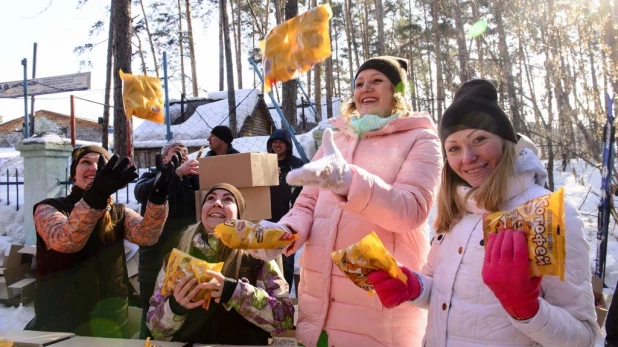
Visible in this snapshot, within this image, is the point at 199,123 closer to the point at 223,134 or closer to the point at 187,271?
the point at 223,134

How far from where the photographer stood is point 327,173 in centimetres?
146

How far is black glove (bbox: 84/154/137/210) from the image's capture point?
86.7 inches

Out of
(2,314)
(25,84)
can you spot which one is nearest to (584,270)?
(2,314)

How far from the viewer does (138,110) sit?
4.29m

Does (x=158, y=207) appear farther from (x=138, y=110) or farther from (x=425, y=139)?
(x=138, y=110)

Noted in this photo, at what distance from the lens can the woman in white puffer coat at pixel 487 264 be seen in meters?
1.15

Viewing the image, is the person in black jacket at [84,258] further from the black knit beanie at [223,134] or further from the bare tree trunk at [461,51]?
the bare tree trunk at [461,51]

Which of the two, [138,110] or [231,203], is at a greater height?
[138,110]

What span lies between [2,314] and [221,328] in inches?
160

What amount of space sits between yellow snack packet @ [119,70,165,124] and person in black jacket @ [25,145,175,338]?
5.71 ft

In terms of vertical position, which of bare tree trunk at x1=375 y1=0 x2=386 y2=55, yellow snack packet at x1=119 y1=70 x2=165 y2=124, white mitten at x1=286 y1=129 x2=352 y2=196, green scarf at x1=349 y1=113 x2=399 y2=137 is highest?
bare tree trunk at x1=375 y1=0 x2=386 y2=55

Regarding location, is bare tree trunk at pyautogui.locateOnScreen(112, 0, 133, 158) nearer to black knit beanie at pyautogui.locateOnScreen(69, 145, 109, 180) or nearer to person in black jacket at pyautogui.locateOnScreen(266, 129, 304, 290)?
person in black jacket at pyautogui.locateOnScreen(266, 129, 304, 290)

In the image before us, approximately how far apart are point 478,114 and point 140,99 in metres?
3.61

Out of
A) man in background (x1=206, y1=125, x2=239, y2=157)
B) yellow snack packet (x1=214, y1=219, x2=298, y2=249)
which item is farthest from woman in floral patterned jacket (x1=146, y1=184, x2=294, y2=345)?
man in background (x1=206, y1=125, x2=239, y2=157)
